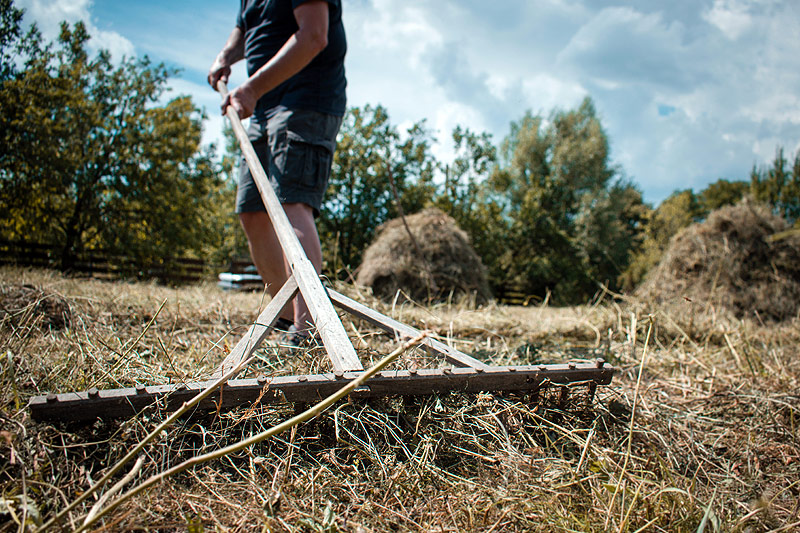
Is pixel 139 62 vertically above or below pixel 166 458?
above

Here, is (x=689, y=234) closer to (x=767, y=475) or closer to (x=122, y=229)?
(x=767, y=475)

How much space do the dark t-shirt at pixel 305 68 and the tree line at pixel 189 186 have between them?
114 cm

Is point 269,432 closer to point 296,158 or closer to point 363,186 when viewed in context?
point 296,158

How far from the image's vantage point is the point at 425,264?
5254 mm

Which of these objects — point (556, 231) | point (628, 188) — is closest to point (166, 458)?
point (556, 231)

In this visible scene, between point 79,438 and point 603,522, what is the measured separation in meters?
0.90

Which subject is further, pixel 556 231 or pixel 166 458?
pixel 556 231

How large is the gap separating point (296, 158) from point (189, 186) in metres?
7.89

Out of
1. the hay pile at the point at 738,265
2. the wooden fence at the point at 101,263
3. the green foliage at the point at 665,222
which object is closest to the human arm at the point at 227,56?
the hay pile at the point at 738,265

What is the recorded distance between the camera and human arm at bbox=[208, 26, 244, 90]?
88.7 inches

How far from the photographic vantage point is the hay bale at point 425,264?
5449mm

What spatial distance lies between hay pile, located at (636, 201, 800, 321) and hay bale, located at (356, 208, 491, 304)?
2.13m

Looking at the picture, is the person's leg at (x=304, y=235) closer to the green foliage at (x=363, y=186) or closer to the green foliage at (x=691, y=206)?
the green foliage at (x=363, y=186)

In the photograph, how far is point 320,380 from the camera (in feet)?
2.82
